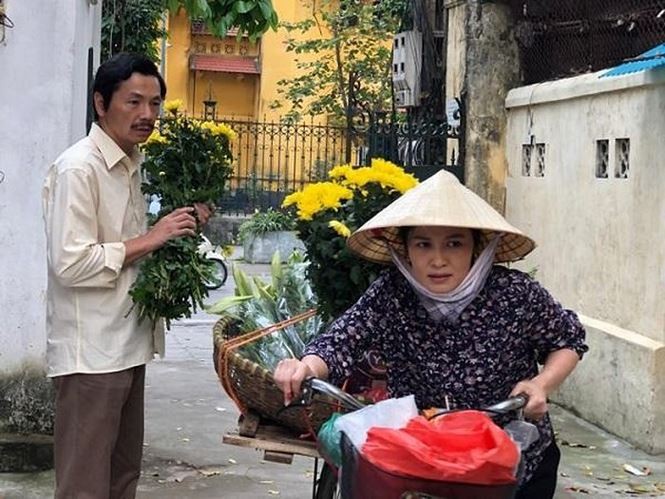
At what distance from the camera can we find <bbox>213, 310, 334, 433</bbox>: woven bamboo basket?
3.82m

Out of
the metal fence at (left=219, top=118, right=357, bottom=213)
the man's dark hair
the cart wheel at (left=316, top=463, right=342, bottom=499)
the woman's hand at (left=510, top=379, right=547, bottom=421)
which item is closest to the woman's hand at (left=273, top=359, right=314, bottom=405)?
the woman's hand at (left=510, top=379, right=547, bottom=421)

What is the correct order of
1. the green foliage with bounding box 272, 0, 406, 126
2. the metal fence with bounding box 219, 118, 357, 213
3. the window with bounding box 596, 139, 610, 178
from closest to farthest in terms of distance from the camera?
the window with bounding box 596, 139, 610, 178 → the green foliage with bounding box 272, 0, 406, 126 → the metal fence with bounding box 219, 118, 357, 213

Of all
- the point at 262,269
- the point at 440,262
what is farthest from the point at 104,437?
the point at 262,269

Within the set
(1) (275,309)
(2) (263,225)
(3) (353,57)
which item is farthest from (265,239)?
(1) (275,309)

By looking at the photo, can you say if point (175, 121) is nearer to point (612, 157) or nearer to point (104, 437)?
point (104, 437)

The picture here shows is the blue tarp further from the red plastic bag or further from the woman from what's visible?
the red plastic bag

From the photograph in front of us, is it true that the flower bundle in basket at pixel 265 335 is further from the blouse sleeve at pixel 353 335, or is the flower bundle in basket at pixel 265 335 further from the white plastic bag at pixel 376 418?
the white plastic bag at pixel 376 418

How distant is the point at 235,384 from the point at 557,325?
52.4 inches

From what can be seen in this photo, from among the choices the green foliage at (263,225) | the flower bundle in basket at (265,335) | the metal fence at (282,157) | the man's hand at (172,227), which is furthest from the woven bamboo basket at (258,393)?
the green foliage at (263,225)

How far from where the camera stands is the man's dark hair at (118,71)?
12.9 feet

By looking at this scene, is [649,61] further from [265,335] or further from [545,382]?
[545,382]

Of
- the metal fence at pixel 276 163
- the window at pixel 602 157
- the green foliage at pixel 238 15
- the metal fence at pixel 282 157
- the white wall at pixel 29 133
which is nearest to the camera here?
the white wall at pixel 29 133

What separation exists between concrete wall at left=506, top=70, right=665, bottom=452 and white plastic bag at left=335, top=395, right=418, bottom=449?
4.61m

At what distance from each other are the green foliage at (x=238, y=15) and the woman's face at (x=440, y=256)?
10.00ft
